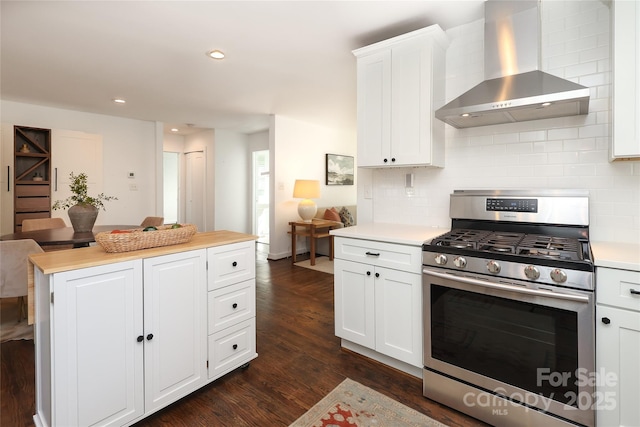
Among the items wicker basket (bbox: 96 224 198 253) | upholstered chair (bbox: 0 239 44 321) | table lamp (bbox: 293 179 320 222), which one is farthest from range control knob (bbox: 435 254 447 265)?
table lamp (bbox: 293 179 320 222)

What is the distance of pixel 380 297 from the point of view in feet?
7.09

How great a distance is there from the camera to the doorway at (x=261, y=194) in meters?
7.23

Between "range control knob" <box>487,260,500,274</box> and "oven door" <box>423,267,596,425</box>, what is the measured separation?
64 millimetres

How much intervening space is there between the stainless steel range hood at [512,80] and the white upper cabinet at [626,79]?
0.52ft

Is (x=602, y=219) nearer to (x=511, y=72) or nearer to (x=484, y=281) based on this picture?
(x=484, y=281)

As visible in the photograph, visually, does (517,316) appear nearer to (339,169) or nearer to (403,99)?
(403,99)

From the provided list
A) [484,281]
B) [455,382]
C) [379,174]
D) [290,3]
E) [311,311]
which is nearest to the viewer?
[484,281]

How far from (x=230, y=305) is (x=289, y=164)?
3957 millimetres

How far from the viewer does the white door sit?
709 centimetres

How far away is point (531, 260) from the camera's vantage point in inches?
60.3

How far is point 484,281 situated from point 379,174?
1.45m

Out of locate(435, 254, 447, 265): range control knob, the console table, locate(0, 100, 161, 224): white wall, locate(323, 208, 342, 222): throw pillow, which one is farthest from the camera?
locate(323, 208, 342, 222): throw pillow

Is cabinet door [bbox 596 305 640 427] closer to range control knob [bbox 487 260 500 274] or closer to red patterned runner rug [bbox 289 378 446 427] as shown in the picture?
range control knob [bbox 487 260 500 274]

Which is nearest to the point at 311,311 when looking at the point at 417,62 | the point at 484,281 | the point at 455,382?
the point at 455,382
